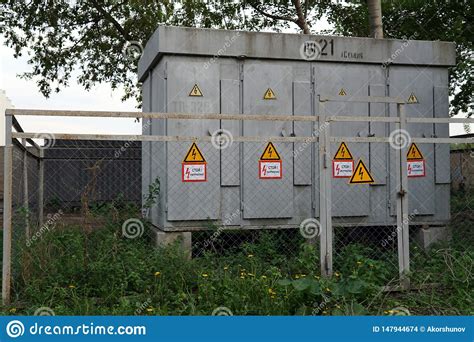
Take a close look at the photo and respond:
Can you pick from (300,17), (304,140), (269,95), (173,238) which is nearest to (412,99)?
(269,95)

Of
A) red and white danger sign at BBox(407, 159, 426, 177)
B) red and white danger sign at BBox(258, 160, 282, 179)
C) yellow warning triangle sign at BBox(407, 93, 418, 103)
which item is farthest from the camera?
yellow warning triangle sign at BBox(407, 93, 418, 103)

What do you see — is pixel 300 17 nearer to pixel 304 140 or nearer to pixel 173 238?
pixel 304 140

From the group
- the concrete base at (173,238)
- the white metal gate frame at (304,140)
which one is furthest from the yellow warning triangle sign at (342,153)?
the concrete base at (173,238)

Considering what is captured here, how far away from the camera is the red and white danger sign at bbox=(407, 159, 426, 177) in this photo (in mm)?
8391

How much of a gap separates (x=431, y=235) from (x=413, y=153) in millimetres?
1342

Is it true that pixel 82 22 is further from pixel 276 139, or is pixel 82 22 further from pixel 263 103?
pixel 276 139

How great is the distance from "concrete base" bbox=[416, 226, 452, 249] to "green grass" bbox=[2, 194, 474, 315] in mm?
1086

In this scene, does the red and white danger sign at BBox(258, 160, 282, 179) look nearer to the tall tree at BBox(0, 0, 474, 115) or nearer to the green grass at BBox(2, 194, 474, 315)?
the green grass at BBox(2, 194, 474, 315)

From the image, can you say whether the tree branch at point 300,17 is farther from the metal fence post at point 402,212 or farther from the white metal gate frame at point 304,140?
the metal fence post at point 402,212

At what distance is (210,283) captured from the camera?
5.91 m

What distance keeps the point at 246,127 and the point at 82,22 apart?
13.5 meters

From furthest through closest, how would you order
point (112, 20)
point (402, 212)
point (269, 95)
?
point (112, 20) → point (269, 95) → point (402, 212)

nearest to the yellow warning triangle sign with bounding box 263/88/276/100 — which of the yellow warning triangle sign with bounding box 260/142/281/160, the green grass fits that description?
the yellow warning triangle sign with bounding box 260/142/281/160

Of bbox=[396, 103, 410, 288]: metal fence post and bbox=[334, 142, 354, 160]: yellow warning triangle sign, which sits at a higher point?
bbox=[334, 142, 354, 160]: yellow warning triangle sign
